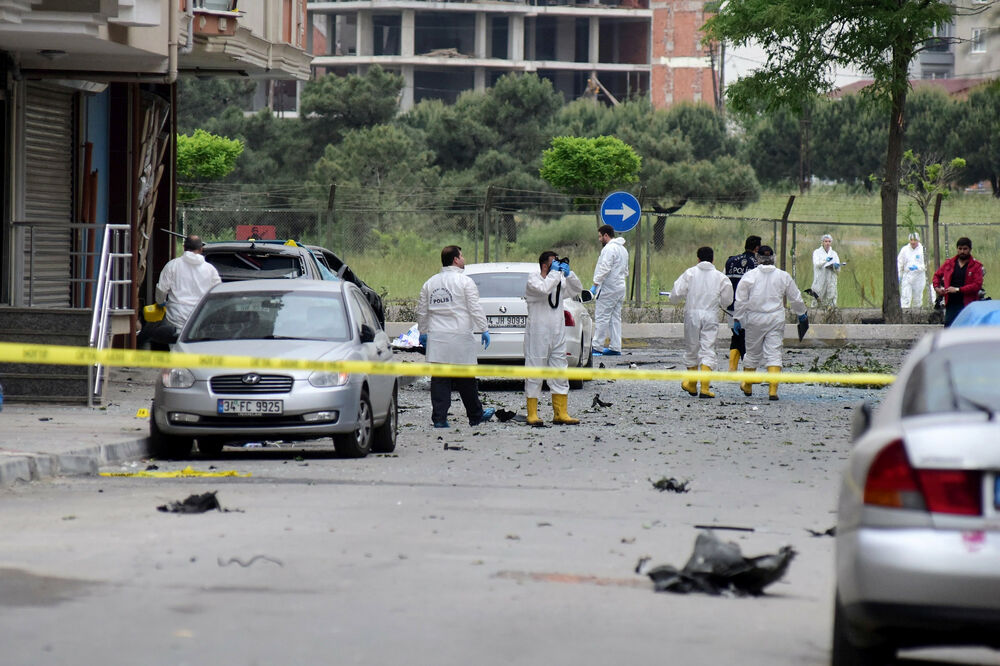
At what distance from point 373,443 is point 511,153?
48.3m

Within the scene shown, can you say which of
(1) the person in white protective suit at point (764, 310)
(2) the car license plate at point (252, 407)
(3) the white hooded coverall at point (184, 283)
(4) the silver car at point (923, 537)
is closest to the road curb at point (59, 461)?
(2) the car license plate at point (252, 407)

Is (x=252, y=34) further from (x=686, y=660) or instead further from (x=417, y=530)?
(x=686, y=660)

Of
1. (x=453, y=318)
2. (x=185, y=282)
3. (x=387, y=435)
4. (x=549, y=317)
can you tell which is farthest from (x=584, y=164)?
(x=387, y=435)

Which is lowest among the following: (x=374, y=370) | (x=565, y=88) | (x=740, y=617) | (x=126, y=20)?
(x=740, y=617)

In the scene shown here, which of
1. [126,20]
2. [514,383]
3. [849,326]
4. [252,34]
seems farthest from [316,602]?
[849,326]

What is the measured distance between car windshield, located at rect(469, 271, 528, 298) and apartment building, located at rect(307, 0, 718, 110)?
63.9 metres

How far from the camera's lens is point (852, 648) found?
512 centimetres

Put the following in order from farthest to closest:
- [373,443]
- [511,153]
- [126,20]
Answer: [511,153]
[126,20]
[373,443]

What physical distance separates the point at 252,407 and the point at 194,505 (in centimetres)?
262

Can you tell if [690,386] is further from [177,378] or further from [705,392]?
[177,378]

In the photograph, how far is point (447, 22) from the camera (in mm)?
85312

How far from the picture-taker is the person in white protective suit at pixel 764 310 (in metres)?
18.3

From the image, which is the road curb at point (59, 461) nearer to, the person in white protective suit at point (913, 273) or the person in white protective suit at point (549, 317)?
the person in white protective suit at point (549, 317)

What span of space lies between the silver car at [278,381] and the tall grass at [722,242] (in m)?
16.6
